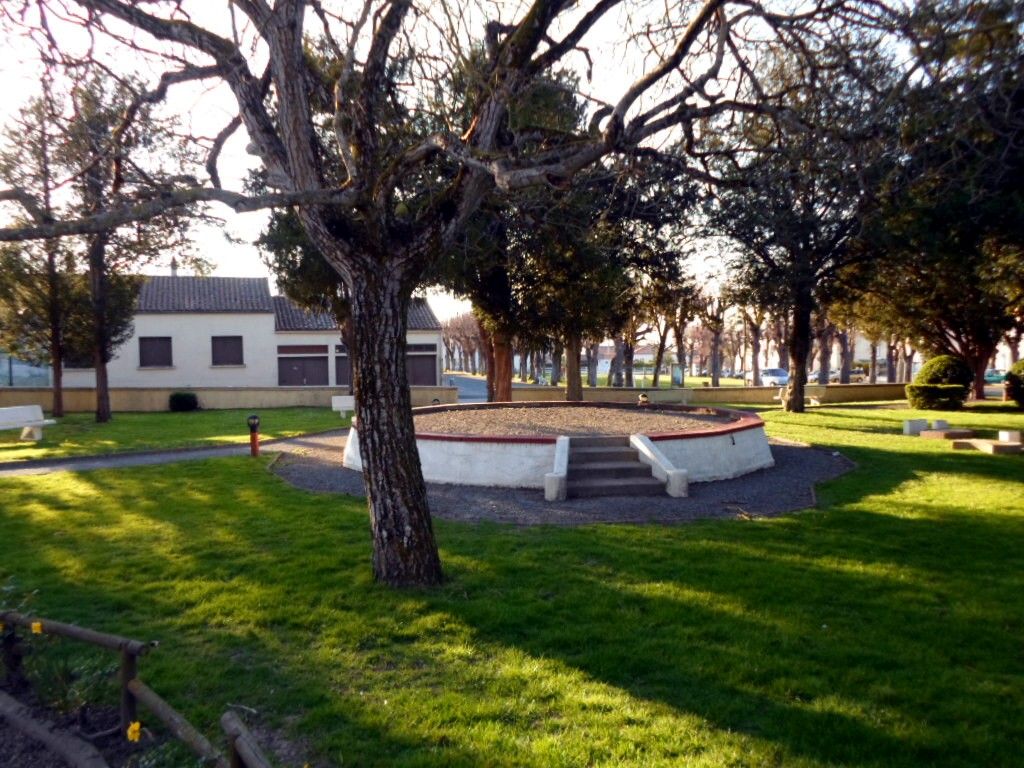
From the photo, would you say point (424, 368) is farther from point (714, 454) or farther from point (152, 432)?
point (714, 454)

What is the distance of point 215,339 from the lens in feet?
117

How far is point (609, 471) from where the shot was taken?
395 inches

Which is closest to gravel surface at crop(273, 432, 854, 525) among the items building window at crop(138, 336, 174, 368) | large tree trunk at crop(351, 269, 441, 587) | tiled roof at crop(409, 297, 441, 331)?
large tree trunk at crop(351, 269, 441, 587)

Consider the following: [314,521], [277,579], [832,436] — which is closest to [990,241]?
[832,436]

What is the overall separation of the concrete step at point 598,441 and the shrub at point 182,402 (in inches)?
847

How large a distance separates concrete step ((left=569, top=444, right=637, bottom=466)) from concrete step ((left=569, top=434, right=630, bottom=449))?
0.14 m

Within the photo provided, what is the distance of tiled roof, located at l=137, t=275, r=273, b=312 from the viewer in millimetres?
35750

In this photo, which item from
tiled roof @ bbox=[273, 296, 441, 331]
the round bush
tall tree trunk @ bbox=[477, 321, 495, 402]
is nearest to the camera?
tall tree trunk @ bbox=[477, 321, 495, 402]

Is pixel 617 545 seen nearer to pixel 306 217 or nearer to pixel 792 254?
pixel 306 217

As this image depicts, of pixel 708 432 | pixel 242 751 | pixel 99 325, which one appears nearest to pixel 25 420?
pixel 99 325

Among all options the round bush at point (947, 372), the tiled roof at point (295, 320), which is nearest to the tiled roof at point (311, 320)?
the tiled roof at point (295, 320)

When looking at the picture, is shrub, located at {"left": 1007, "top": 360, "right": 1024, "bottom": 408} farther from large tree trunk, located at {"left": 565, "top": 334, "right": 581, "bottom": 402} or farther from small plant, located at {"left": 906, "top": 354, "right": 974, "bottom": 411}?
large tree trunk, located at {"left": 565, "top": 334, "right": 581, "bottom": 402}

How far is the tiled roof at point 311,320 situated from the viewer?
1484 inches

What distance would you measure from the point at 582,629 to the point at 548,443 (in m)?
5.31
